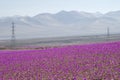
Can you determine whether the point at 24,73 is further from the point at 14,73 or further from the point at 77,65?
the point at 77,65

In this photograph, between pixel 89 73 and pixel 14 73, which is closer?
pixel 89 73

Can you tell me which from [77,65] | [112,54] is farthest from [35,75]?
[112,54]

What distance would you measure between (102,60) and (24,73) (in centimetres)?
283

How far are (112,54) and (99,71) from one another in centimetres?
303

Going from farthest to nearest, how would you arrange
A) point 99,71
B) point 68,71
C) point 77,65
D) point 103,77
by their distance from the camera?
1. point 77,65
2. point 68,71
3. point 99,71
4. point 103,77

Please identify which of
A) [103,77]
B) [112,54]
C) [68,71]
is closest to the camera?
[103,77]

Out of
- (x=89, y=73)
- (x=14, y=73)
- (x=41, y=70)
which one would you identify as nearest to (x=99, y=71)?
(x=89, y=73)

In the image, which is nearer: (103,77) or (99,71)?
(103,77)

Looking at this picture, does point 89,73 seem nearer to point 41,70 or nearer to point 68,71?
point 68,71

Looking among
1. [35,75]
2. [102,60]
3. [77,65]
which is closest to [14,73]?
[35,75]

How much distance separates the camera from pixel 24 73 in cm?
1148

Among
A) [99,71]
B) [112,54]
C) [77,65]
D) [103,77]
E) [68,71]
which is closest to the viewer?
[103,77]

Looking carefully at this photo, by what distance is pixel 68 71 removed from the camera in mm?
10344

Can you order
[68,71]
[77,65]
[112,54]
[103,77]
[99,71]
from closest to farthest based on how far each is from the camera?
1. [103,77]
2. [99,71]
3. [68,71]
4. [77,65]
5. [112,54]
